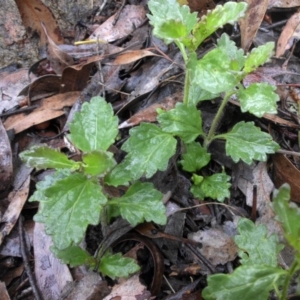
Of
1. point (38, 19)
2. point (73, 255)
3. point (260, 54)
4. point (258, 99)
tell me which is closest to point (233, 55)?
point (260, 54)

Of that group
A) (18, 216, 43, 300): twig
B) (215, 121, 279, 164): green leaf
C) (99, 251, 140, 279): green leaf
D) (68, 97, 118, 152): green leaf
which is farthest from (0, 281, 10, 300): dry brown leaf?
(215, 121, 279, 164): green leaf

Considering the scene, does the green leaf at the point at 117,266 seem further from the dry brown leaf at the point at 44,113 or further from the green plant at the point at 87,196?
the dry brown leaf at the point at 44,113

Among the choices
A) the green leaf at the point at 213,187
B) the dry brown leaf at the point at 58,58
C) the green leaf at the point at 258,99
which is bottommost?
the green leaf at the point at 213,187

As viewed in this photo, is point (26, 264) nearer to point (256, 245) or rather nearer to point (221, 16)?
point (256, 245)

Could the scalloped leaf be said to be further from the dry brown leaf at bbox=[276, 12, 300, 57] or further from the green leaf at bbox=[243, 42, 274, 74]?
the dry brown leaf at bbox=[276, 12, 300, 57]

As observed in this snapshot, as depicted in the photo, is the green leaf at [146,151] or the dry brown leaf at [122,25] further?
the dry brown leaf at [122,25]

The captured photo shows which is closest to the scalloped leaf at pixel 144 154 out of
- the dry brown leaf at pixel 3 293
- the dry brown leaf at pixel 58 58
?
the dry brown leaf at pixel 3 293

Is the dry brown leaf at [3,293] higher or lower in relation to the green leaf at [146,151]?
lower
